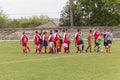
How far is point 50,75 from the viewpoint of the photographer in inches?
718

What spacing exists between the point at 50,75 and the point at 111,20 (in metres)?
68.2

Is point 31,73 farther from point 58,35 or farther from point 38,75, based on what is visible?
point 58,35

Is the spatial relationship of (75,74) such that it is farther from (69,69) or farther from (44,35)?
(44,35)

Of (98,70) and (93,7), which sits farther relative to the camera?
(93,7)

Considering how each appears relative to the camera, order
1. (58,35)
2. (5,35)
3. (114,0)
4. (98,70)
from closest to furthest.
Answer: (98,70) → (58,35) → (5,35) → (114,0)

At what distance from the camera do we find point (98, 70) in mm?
20016

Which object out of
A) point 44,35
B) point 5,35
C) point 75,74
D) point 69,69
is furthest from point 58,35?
point 5,35

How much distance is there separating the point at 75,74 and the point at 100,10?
224 feet

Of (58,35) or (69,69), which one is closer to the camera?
(69,69)

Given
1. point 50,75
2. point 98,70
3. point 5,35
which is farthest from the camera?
point 5,35

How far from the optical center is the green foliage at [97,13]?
85.4 m

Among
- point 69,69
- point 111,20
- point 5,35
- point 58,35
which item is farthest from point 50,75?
point 111,20

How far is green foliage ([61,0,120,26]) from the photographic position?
85438 mm

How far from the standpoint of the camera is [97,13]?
86.6 meters
